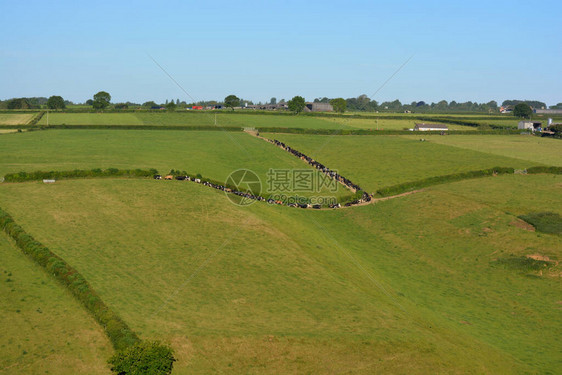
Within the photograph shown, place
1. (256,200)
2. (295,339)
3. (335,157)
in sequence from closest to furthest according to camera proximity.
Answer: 1. (295,339)
2. (256,200)
3. (335,157)

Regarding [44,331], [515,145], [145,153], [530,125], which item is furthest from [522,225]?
[530,125]

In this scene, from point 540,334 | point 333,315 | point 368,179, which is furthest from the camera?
point 368,179

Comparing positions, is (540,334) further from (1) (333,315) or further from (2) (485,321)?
(1) (333,315)

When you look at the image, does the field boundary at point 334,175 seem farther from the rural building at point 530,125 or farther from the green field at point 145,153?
the rural building at point 530,125

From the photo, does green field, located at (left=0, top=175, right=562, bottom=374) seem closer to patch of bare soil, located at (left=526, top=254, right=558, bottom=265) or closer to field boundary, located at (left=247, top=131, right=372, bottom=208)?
patch of bare soil, located at (left=526, top=254, right=558, bottom=265)

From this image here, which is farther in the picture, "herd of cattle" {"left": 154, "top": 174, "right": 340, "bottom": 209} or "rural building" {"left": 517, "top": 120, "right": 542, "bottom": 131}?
"rural building" {"left": 517, "top": 120, "right": 542, "bottom": 131}

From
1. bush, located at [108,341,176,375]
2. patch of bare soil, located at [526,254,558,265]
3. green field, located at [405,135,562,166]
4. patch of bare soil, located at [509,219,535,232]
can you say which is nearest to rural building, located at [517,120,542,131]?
green field, located at [405,135,562,166]

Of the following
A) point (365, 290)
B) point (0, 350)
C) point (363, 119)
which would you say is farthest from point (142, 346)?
point (363, 119)

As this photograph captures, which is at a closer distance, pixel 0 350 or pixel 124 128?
pixel 0 350
